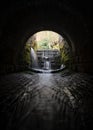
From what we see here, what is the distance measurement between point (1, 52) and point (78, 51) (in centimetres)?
362

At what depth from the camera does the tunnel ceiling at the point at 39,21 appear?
20.7 ft

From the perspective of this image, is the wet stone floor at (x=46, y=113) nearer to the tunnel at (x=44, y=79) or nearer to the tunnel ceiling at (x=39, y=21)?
the tunnel at (x=44, y=79)

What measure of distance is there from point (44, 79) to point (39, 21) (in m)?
2.89

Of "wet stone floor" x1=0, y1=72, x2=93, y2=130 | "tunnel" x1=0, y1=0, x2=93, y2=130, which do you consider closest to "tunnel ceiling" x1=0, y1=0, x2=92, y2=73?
"tunnel" x1=0, y1=0, x2=93, y2=130

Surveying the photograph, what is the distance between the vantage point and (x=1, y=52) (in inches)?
364

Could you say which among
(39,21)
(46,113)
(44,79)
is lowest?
(44,79)

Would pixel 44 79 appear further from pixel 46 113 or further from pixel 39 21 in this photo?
pixel 46 113

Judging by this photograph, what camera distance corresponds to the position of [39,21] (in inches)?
369

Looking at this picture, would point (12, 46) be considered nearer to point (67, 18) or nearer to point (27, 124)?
point (67, 18)

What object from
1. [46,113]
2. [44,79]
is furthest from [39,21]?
[46,113]

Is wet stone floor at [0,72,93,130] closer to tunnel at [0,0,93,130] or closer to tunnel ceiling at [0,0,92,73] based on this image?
tunnel at [0,0,93,130]

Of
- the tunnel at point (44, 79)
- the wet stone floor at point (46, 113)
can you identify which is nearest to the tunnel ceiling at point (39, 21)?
the tunnel at point (44, 79)

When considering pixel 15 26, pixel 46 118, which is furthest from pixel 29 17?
pixel 46 118

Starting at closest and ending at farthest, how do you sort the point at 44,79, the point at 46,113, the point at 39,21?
the point at 46,113 → the point at 44,79 → the point at 39,21
